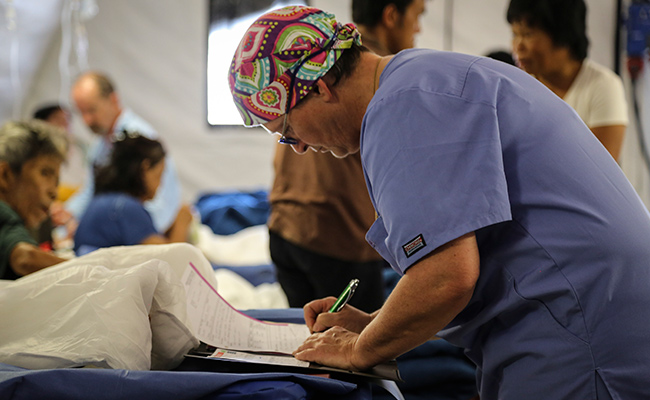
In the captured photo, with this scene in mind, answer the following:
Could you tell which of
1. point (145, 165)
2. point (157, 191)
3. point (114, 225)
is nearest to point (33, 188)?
point (114, 225)

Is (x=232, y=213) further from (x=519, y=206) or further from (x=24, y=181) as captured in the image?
(x=519, y=206)

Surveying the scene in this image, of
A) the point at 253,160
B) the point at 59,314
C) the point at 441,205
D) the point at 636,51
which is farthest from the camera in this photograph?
the point at 253,160

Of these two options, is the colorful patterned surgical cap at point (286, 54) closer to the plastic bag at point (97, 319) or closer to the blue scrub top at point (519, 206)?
the blue scrub top at point (519, 206)

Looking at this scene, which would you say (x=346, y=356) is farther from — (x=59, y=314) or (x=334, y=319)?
(x=59, y=314)

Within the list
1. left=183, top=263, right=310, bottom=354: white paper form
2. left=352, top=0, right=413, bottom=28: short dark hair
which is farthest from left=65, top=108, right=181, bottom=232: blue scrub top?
left=183, top=263, right=310, bottom=354: white paper form

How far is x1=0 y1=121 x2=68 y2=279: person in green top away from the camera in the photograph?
1.62m

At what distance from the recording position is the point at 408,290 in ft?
2.67

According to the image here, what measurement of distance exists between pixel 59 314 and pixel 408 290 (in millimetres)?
527

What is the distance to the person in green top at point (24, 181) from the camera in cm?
162

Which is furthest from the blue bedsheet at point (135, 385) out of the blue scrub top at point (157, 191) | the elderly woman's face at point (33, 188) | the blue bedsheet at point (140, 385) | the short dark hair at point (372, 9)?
the blue scrub top at point (157, 191)

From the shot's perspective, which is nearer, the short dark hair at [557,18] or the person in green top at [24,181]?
the person in green top at [24,181]

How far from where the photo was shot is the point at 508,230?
0.87 metres

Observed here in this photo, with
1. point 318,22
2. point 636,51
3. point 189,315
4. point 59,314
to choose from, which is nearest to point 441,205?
point 318,22

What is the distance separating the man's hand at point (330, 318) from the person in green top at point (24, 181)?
2.66ft
